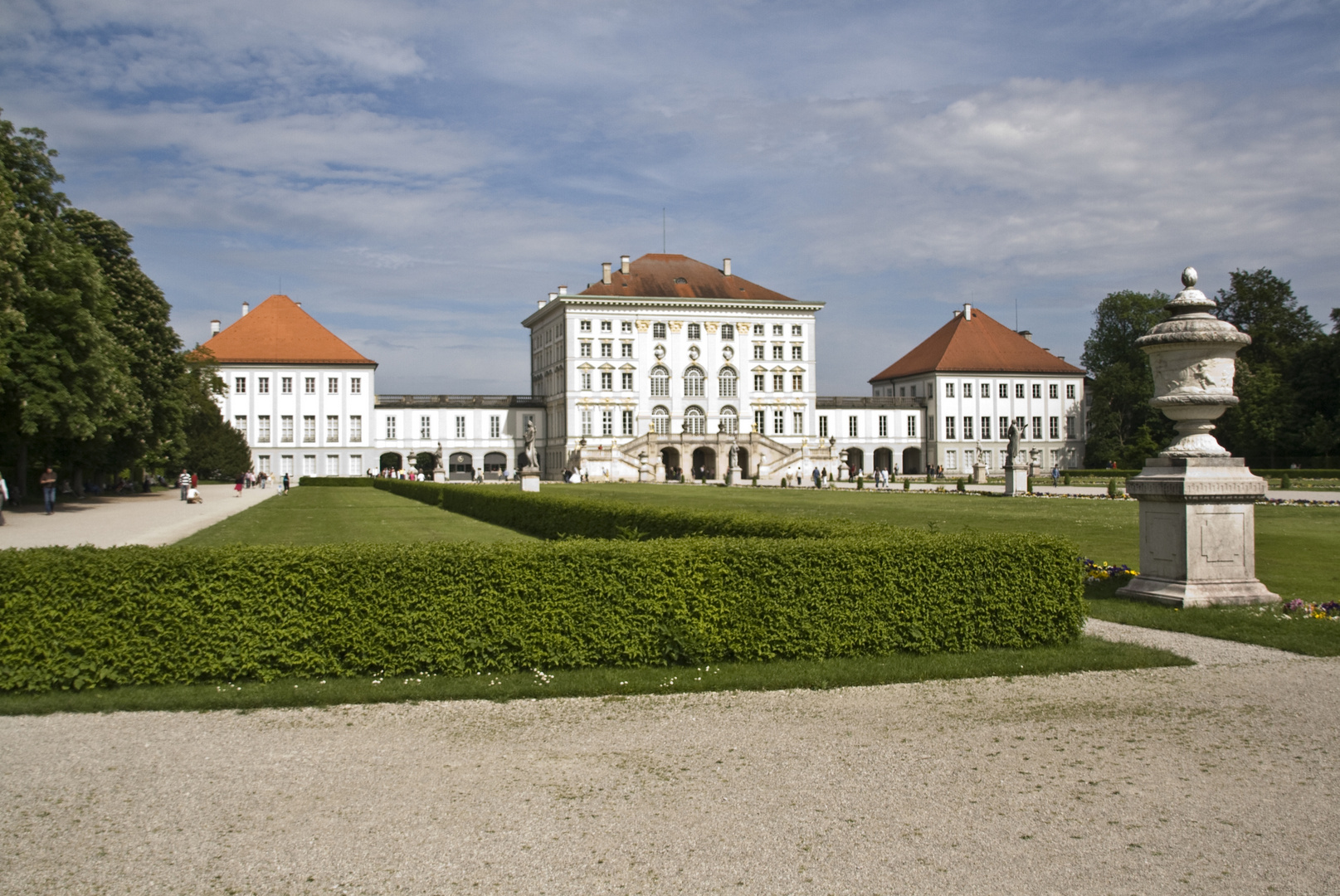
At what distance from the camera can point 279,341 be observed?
80.1 meters

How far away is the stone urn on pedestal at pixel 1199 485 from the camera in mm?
11000

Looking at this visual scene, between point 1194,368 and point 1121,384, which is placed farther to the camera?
point 1121,384

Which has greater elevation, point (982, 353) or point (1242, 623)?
point (982, 353)

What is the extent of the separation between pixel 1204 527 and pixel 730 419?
7243 cm

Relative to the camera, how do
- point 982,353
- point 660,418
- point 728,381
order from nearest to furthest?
point 660,418 < point 728,381 < point 982,353

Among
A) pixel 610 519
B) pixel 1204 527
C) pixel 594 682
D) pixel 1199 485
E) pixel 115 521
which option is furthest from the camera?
pixel 115 521

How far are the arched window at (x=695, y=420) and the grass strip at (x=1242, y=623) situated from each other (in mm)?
70618

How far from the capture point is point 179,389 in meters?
41.0

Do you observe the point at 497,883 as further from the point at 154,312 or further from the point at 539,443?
the point at 539,443

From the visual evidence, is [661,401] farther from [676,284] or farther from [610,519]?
[610,519]

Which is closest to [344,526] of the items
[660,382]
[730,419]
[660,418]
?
[660,418]

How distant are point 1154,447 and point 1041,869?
72.6 metres

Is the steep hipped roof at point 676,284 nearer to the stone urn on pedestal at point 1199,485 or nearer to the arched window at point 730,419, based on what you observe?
the arched window at point 730,419

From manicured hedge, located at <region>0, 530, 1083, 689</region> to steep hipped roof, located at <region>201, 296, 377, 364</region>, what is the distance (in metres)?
75.4
